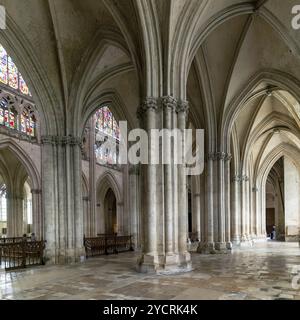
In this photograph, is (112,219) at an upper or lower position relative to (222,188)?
lower

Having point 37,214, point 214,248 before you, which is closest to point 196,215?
point 214,248

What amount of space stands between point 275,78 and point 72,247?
13.6 meters

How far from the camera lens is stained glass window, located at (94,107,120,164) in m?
28.3

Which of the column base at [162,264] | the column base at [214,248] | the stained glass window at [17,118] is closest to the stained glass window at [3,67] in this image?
the stained glass window at [17,118]

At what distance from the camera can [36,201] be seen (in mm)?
23000

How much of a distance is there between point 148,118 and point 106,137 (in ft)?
63.1

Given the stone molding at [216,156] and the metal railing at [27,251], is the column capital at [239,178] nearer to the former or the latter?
the stone molding at [216,156]

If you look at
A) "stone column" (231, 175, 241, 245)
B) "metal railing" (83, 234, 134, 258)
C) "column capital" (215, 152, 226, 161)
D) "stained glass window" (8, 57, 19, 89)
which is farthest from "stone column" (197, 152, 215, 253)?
"stained glass window" (8, 57, 19, 89)

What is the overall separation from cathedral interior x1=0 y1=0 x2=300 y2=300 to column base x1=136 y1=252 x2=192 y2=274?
34mm

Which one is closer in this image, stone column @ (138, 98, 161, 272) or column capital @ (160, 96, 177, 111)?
stone column @ (138, 98, 161, 272)

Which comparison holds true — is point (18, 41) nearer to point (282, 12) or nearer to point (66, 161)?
point (66, 161)

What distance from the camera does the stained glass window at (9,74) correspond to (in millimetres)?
20672

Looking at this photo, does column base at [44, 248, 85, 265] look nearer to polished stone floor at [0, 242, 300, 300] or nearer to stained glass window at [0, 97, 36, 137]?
polished stone floor at [0, 242, 300, 300]
